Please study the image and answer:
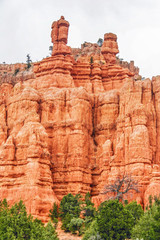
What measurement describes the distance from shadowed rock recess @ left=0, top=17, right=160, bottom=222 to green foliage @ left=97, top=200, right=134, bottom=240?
13.1m

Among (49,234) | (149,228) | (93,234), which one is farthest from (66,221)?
(149,228)

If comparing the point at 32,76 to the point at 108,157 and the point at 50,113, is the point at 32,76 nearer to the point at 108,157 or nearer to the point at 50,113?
the point at 50,113

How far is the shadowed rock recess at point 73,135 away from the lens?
220 ft

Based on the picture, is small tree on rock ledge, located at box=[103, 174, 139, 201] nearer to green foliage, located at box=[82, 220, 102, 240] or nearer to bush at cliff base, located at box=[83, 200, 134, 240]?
green foliage, located at box=[82, 220, 102, 240]

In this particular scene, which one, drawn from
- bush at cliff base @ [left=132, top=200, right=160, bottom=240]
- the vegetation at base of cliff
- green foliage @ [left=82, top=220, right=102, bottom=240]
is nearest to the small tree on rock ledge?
the vegetation at base of cliff

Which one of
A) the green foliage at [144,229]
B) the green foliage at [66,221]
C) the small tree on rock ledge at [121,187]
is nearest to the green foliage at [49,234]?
the green foliage at [66,221]

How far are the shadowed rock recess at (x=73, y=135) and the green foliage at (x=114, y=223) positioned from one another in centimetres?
1312

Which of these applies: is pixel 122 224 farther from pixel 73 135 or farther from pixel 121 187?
pixel 73 135

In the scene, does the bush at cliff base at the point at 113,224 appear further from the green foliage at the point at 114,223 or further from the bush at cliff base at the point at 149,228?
the bush at cliff base at the point at 149,228

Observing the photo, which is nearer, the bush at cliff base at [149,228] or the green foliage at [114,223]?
the bush at cliff base at [149,228]

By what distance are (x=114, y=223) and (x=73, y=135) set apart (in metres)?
23.9

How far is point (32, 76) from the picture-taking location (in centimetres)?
9175

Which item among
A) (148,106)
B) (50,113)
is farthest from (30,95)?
(148,106)

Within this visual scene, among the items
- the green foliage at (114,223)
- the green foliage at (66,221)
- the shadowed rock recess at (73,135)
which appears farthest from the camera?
the shadowed rock recess at (73,135)
